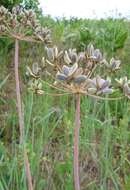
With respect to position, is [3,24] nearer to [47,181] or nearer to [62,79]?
[47,181]

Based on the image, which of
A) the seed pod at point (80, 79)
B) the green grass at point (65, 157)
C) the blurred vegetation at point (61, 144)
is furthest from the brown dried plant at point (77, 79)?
the green grass at point (65, 157)

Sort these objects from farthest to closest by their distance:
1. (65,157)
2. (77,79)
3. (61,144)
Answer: (61,144), (65,157), (77,79)

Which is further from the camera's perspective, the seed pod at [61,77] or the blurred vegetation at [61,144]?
the blurred vegetation at [61,144]

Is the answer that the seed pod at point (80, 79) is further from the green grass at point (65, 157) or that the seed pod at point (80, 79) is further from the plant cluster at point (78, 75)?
the green grass at point (65, 157)

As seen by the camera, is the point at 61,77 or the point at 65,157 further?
the point at 65,157

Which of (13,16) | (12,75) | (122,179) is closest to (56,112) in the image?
(122,179)

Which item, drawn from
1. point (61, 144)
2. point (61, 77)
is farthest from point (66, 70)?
point (61, 144)

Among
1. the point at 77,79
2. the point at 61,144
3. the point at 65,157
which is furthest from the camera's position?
the point at 61,144

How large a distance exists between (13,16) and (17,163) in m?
0.61

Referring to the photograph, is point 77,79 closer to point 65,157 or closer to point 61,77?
point 61,77

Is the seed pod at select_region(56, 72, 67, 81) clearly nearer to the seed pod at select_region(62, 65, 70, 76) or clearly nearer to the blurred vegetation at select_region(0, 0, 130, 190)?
the seed pod at select_region(62, 65, 70, 76)

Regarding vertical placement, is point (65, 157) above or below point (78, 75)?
below

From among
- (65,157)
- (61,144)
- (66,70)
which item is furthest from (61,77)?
(61,144)

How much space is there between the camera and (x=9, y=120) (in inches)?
108
